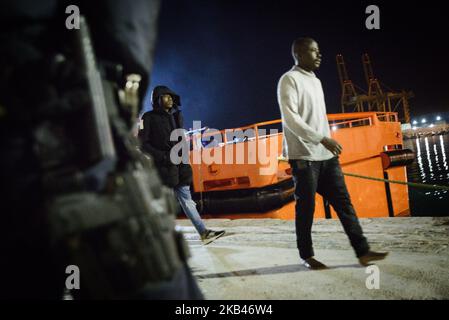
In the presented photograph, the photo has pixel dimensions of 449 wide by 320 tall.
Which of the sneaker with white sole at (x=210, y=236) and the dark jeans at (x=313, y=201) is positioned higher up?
the dark jeans at (x=313, y=201)

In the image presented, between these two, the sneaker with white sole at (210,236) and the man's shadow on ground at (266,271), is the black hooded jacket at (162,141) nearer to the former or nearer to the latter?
the sneaker with white sole at (210,236)

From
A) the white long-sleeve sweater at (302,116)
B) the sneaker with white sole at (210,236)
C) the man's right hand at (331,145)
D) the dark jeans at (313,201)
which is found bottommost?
the sneaker with white sole at (210,236)

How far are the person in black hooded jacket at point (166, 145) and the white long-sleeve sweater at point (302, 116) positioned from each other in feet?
5.37

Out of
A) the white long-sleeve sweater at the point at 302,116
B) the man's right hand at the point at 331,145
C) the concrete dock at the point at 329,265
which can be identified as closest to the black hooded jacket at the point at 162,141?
the concrete dock at the point at 329,265

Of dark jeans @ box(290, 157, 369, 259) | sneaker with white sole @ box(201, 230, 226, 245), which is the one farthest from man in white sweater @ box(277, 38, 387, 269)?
sneaker with white sole @ box(201, 230, 226, 245)

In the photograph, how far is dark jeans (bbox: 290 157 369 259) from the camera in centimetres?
242

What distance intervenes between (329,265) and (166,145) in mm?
2310

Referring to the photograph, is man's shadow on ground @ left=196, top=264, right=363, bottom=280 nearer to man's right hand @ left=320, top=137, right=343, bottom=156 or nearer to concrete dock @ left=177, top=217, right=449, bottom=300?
concrete dock @ left=177, top=217, right=449, bottom=300

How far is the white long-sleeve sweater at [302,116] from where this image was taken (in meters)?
2.45

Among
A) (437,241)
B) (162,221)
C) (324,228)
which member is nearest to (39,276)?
(162,221)

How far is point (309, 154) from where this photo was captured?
2451 mm

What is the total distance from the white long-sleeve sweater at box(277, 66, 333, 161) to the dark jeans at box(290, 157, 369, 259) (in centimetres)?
9

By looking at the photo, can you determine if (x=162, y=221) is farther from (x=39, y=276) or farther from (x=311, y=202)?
(x=311, y=202)
